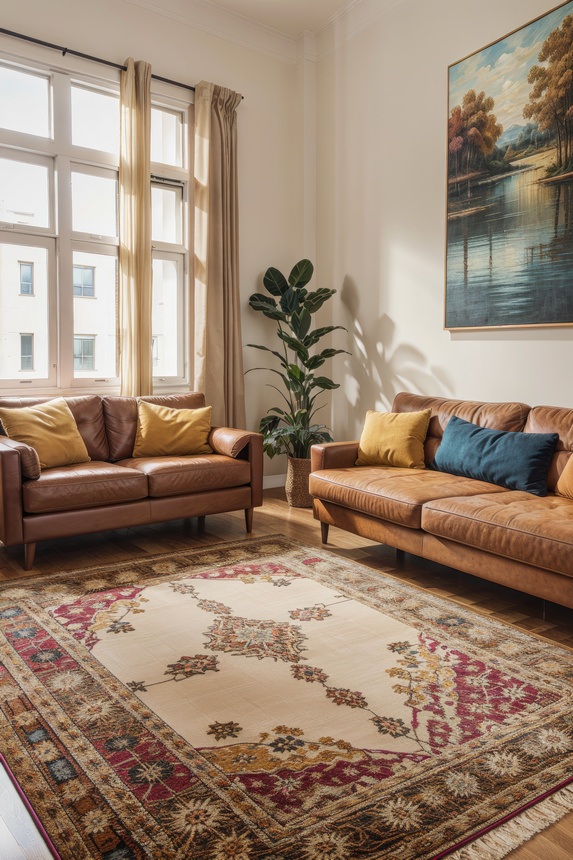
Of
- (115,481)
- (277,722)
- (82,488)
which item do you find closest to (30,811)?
(277,722)

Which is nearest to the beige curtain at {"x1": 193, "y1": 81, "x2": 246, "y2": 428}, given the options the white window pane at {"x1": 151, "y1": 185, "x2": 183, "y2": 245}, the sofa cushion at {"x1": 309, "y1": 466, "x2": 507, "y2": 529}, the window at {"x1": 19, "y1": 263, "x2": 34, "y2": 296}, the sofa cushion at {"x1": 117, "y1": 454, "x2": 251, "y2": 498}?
the white window pane at {"x1": 151, "y1": 185, "x2": 183, "y2": 245}

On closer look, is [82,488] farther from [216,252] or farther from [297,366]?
[216,252]

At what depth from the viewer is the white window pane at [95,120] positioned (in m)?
4.79

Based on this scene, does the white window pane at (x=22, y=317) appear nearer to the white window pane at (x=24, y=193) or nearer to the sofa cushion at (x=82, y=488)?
the white window pane at (x=24, y=193)

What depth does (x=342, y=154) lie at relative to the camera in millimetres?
5543

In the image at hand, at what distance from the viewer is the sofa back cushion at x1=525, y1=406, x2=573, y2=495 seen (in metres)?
3.44

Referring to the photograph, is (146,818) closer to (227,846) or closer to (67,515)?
(227,846)

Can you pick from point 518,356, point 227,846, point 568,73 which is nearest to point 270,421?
point 518,356

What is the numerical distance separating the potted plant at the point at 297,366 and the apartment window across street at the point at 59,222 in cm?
106

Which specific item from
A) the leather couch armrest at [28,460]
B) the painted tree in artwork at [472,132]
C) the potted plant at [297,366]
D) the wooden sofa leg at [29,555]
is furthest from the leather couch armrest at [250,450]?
the painted tree in artwork at [472,132]

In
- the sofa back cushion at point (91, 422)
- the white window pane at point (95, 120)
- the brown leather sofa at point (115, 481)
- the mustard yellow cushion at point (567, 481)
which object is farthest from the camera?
the white window pane at point (95, 120)

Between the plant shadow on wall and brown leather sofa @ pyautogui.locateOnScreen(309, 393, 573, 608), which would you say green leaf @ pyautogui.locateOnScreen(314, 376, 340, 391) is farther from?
brown leather sofa @ pyautogui.locateOnScreen(309, 393, 573, 608)

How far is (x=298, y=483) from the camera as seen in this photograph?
519 centimetres

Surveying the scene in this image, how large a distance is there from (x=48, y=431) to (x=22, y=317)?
1.08 m
